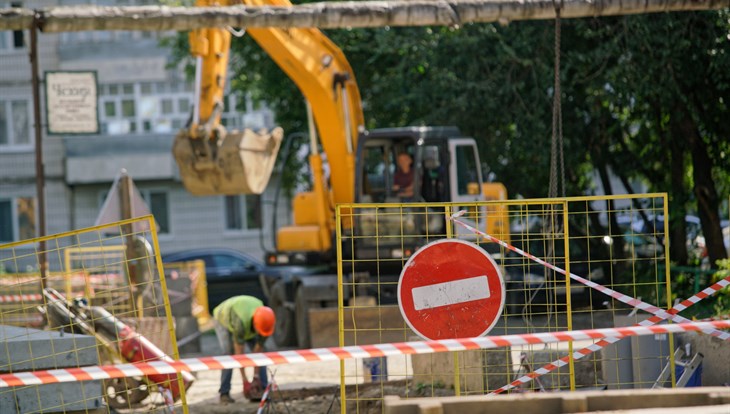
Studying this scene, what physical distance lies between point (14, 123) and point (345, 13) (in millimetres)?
28847

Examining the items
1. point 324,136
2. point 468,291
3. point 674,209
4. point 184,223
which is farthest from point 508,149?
point 184,223

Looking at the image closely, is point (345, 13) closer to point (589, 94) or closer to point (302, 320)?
point (302, 320)

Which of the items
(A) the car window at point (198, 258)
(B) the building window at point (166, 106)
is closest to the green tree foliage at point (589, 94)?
(A) the car window at point (198, 258)

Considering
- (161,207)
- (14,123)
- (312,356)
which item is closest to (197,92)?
(312,356)

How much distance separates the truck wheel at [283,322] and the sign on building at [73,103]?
497 centimetres

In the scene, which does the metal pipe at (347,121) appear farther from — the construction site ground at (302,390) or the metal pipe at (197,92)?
the construction site ground at (302,390)

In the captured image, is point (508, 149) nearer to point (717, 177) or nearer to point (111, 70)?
point (717, 177)

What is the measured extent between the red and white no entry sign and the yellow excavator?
265 inches

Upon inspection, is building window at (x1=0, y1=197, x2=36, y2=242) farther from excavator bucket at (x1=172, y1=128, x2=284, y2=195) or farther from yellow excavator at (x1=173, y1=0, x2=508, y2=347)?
excavator bucket at (x1=172, y1=128, x2=284, y2=195)

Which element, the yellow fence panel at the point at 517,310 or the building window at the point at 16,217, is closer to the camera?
the yellow fence panel at the point at 517,310

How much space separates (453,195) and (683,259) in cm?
487

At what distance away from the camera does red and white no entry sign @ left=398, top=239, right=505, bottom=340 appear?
25.5 feet

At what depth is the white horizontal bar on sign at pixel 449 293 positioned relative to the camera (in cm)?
780

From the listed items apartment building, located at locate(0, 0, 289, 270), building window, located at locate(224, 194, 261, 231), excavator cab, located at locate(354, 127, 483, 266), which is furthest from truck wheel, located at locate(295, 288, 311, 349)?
building window, located at locate(224, 194, 261, 231)
